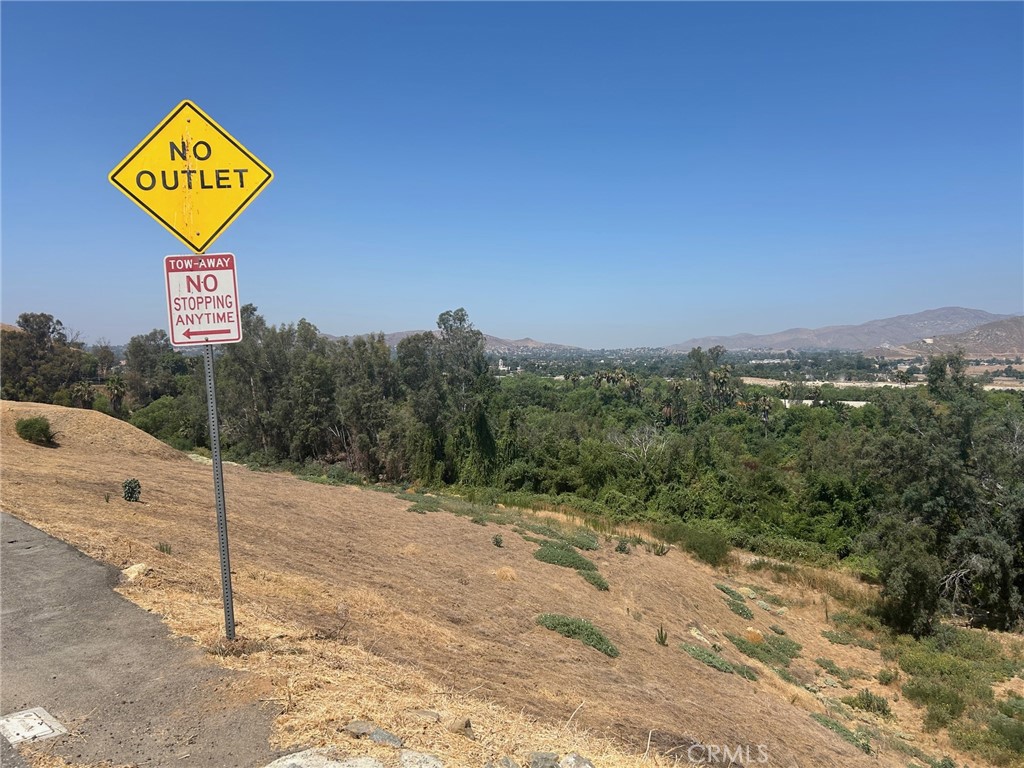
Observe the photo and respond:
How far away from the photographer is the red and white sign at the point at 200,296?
4.06m

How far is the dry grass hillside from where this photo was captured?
4.71m

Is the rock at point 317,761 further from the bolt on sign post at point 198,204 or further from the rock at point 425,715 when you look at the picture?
the bolt on sign post at point 198,204

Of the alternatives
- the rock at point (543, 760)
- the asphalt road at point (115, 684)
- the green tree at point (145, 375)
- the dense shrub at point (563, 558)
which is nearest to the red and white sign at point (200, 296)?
the asphalt road at point (115, 684)

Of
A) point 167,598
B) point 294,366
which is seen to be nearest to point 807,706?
point 167,598

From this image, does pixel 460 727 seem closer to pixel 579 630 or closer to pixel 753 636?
pixel 579 630

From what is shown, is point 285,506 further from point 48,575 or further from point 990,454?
point 990,454

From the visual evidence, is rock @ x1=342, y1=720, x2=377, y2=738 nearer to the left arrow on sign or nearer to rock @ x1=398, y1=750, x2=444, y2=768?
rock @ x1=398, y1=750, x2=444, y2=768

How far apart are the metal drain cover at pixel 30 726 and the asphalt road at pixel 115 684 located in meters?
0.06

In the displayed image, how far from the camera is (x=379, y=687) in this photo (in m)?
4.73

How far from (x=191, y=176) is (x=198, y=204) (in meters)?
0.24

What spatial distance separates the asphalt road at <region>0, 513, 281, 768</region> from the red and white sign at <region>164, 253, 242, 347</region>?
8.97 feet

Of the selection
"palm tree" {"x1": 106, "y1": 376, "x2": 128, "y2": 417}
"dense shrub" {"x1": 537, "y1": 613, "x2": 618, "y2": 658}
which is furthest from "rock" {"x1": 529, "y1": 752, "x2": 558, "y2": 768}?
"palm tree" {"x1": 106, "y1": 376, "x2": 128, "y2": 417}

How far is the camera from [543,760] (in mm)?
4008

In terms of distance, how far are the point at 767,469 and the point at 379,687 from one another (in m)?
34.8
